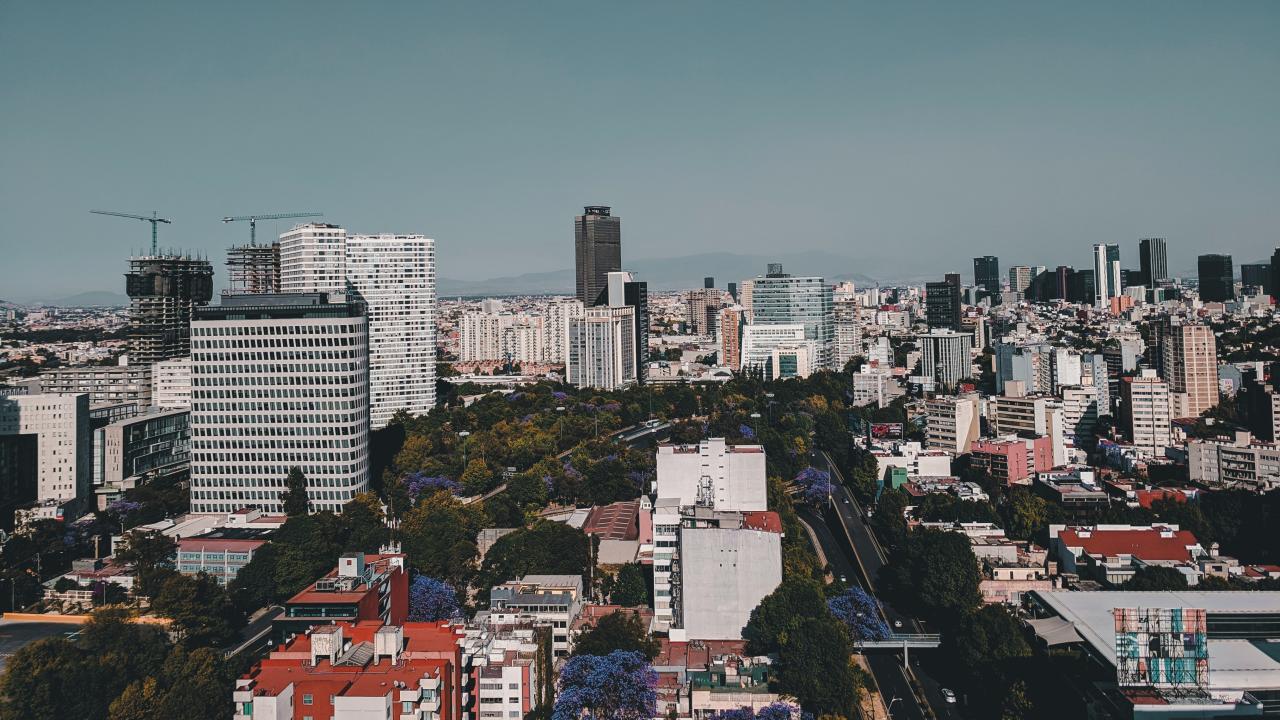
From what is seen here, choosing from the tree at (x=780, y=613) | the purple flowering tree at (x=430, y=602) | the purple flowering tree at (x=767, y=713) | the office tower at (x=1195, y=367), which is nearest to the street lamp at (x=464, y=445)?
the purple flowering tree at (x=430, y=602)

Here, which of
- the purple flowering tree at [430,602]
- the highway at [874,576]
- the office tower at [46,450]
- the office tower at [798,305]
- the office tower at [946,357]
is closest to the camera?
the highway at [874,576]

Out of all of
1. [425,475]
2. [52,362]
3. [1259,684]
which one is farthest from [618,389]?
[1259,684]

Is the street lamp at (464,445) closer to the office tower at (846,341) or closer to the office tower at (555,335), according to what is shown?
the office tower at (846,341)

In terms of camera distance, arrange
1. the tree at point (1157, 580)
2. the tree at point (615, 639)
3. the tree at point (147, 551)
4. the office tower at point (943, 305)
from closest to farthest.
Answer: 1. the tree at point (615, 639)
2. the tree at point (1157, 580)
3. the tree at point (147, 551)
4. the office tower at point (943, 305)

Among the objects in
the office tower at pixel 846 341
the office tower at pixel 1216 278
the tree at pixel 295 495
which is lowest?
the tree at pixel 295 495

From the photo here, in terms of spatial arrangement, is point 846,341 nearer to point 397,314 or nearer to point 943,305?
point 943,305

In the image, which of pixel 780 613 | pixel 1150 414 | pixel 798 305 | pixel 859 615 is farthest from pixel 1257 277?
pixel 780 613

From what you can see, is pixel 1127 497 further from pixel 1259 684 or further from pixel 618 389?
pixel 618 389
